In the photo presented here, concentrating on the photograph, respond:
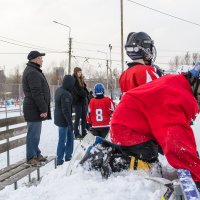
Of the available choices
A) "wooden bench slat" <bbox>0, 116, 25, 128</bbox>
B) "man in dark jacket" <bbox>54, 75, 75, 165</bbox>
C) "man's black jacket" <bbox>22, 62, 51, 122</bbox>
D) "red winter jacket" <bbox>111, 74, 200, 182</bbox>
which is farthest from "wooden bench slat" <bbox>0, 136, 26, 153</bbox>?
"red winter jacket" <bbox>111, 74, 200, 182</bbox>

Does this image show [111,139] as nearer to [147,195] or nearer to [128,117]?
[128,117]

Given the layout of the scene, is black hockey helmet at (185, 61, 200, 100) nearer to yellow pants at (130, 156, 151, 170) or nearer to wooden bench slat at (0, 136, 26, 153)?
yellow pants at (130, 156, 151, 170)

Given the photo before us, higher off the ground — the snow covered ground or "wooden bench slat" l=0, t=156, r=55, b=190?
the snow covered ground

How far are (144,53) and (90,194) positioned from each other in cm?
218

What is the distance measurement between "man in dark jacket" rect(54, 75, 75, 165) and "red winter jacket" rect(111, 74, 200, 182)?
16.4 ft

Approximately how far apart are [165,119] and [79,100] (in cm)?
774

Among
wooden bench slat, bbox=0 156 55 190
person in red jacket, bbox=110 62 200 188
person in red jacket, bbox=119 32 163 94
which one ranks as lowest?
wooden bench slat, bbox=0 156 55 190

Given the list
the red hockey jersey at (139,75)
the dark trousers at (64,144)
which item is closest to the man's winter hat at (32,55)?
the dark trousers at (64,144)

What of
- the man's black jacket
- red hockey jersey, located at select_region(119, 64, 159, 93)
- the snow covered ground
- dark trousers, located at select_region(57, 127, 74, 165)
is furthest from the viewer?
dark trousers, located at select_region(57, 127, 74, 165)

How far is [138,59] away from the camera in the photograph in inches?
184

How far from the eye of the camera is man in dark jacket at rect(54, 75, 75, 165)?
7.76m

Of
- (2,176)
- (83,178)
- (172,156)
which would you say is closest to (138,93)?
(172,156)

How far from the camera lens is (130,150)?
300 cm

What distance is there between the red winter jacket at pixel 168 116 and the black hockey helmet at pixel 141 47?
187cm
